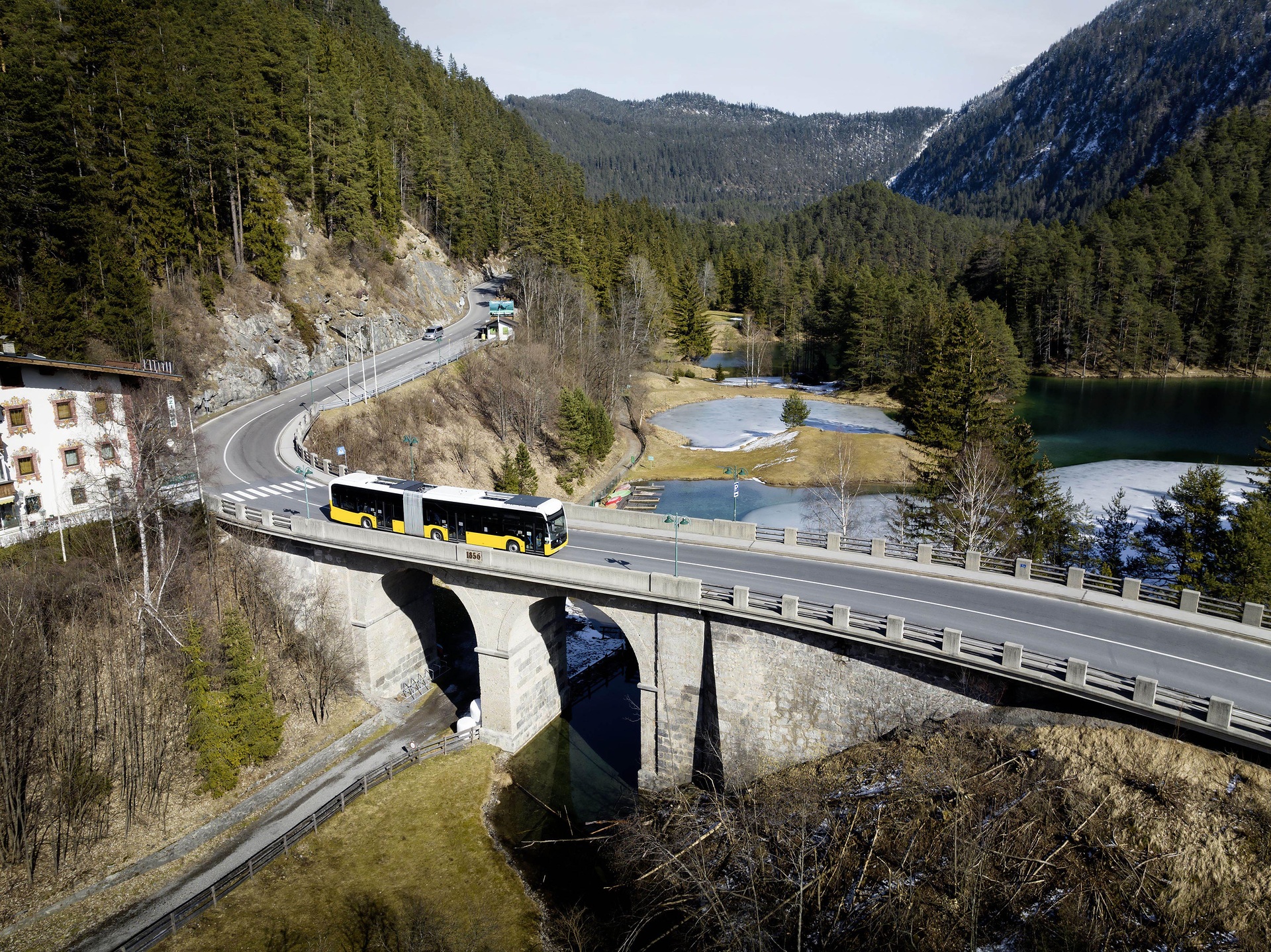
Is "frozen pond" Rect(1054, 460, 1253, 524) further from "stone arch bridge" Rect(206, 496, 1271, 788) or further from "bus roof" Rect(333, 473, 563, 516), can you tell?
"bus roof" Rect(333, 473, 563, 516)

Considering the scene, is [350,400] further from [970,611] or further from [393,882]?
[970,611]

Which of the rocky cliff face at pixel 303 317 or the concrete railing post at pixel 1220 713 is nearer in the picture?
the concrete railing post at pixel 1220 713

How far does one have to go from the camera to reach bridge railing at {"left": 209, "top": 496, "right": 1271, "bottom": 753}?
20016 millimetres

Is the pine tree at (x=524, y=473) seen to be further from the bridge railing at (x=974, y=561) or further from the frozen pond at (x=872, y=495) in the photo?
the bridge railing at (x=974, y=561)

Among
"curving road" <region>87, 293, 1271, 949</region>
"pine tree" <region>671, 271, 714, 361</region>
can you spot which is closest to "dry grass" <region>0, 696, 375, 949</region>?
"curving road" <region>87, 293, 1271, 949</region>

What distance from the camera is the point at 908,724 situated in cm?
2459

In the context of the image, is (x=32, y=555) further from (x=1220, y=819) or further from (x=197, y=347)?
(x=1220, y=819)

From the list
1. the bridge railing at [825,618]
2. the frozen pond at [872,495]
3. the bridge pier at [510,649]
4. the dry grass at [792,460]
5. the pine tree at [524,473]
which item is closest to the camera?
the bridge railing at [825,618]

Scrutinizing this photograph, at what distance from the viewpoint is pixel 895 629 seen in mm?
23984

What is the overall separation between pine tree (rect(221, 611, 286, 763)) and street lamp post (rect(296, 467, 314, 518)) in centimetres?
843

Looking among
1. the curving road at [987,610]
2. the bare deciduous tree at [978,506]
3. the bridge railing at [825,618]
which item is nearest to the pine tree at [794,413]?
the bare deciduous tree at [978,506]

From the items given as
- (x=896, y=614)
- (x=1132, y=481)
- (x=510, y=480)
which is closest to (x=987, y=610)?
(x=896, y=614)

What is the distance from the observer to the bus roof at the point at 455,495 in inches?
1297

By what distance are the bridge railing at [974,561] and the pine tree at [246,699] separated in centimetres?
1571
